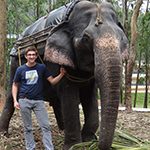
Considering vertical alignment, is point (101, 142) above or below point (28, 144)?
above

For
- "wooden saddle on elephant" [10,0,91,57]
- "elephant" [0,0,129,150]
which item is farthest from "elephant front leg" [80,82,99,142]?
→ "wooden saddle on elephant" [10,0,91,57]

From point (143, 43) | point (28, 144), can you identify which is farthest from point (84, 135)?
point (143, 43)

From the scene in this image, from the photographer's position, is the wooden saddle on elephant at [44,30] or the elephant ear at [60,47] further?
the wooden saddle on elephant at [44,30]

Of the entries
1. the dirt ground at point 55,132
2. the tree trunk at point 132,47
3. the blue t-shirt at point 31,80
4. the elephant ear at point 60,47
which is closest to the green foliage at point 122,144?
Answer: the dirt ground at point 55,132

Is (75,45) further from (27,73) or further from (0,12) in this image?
(0,12)

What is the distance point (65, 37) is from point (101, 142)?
54.4 inches

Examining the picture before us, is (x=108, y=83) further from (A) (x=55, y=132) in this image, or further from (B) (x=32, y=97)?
(A) (x=55, y=132)

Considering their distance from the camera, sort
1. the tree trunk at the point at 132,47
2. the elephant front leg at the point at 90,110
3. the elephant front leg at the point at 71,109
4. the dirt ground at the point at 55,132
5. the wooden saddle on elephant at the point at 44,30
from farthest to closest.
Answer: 1. the tree trunk at the point at 132,47
2. the dirt ground at the point at 55,132
3. the elephant front leg at the point at 90,110
4. the wooden saddle on elephant at the point at 44,30
5. the elephant front leg at the point at 71,109

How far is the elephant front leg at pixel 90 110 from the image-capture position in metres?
3.50

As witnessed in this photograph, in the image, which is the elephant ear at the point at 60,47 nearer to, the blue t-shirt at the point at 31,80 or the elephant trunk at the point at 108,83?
the blue t-shirt at the point at 31,80

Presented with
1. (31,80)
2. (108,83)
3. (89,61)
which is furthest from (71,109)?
(108,83)


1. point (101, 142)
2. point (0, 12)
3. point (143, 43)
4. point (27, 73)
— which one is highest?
point (0, 12)

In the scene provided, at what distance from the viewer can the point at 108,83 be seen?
88.4 inches

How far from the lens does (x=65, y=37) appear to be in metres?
2.95
